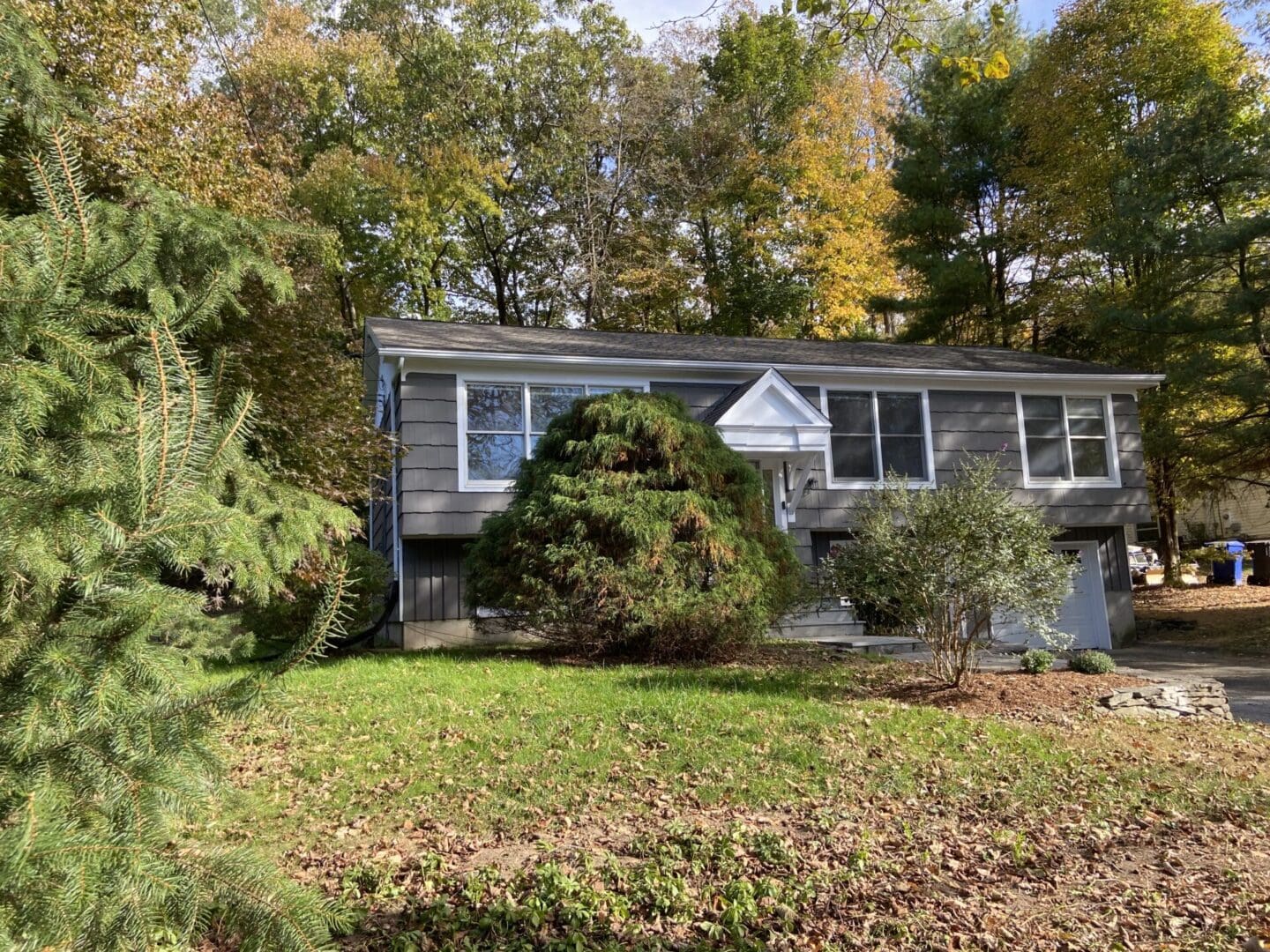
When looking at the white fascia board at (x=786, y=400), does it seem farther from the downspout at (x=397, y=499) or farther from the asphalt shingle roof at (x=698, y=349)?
the downspout at (x=397, y=499)

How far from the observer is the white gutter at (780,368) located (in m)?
12.2

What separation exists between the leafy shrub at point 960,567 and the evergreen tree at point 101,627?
7017 mm

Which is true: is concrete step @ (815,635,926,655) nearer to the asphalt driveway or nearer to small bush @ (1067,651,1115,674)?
small bush @ (1067,651,1115,674)

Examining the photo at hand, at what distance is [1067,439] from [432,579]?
460 inches

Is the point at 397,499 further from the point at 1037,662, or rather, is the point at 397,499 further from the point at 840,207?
the point at 840,207

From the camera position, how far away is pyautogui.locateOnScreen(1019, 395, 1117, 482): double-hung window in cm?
1565

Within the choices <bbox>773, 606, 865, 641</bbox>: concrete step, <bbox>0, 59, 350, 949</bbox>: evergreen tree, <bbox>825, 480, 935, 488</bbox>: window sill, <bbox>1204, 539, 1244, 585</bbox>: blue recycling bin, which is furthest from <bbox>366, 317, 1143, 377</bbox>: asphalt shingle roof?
<bbox>0, 59, 350, 949</bbox>: evergreen tree

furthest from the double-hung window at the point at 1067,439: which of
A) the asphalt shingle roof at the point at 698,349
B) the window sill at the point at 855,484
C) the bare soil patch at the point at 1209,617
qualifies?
the bare soil patch at the point at 1209,617

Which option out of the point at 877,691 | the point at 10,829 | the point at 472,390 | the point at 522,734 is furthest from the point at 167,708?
the point at 472,390

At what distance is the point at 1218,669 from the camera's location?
40.8 feet

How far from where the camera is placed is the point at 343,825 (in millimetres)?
4805

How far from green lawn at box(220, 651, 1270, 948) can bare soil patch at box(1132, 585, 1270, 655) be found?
358 inches

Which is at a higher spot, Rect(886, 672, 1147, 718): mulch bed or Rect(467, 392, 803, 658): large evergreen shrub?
Rect(467, 392, 803, 658): large evergreen shrub

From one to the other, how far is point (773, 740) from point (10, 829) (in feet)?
17.8
